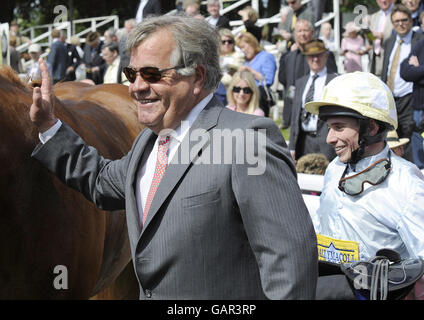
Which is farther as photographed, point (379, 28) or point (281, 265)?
point (379, 28)

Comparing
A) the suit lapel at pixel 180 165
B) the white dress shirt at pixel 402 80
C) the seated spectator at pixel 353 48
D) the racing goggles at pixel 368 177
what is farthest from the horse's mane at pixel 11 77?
the seated spectator at pixel 353 48

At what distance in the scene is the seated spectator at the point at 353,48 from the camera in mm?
9695

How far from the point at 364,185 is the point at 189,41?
1.14 meters

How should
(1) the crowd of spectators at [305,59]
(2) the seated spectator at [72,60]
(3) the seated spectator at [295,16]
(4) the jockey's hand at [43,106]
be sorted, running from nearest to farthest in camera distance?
(4) the jockey's hand at [43,106]
(1) the crowd of spectators at [305,59]
(3) the seated spectator at [295,16]
(2) the seated spectator at [72,60]

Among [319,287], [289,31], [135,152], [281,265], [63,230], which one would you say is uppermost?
[135,152]

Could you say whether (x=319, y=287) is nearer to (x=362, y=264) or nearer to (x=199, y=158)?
(x=362, y=264)

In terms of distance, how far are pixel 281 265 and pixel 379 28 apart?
7417 mm

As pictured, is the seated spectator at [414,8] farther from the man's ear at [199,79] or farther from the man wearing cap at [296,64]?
the man's ear at [199,79]

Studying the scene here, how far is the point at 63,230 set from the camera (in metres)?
2.57

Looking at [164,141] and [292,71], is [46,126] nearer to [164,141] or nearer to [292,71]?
[164,141]

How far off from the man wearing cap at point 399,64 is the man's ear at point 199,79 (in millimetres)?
4775

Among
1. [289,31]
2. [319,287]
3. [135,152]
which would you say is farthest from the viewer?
[289,31]

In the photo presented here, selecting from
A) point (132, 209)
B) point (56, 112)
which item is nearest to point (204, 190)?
point (132, 209)

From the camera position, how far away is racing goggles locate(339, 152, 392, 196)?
2.69 metres
